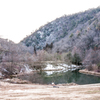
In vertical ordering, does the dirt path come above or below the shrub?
below

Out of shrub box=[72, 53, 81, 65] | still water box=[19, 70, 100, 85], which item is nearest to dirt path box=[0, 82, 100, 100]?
still water box=[19, 70, 100, 85]

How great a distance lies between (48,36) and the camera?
188 metres

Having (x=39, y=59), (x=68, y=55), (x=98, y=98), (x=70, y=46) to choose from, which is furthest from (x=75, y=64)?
(x=98, y=98)

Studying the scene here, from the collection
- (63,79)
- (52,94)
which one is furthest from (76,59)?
(52,94)

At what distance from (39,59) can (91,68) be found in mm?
27915

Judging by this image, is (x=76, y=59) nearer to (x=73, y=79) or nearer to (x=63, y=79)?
(x=73, y=79)

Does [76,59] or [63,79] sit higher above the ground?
[76,59]

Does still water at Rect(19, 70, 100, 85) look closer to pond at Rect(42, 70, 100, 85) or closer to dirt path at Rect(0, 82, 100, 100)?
pond at Rect(42, 70, 100, 85)

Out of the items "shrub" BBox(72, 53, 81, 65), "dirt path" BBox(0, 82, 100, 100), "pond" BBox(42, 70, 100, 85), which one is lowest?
"pond" BBox(42, 70, 100, 85)

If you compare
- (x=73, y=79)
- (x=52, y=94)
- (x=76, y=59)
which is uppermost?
(x=76, y=59)

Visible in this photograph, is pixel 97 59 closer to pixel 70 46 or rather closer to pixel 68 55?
pixel 68 55

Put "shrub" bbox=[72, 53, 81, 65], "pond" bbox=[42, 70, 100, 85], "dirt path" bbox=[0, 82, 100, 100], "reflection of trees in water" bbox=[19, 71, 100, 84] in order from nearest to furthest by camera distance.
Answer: "dirt path" bbox=[0, 82, 100, 100], "pond" bbox=[42, 70, 100, 85], "reflection of trees in water" bbox=[19, 71, 100, 84], "shrub" bbox=[72, 53, 81, 65]

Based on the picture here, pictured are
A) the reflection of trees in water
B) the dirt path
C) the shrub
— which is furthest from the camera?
the shrub

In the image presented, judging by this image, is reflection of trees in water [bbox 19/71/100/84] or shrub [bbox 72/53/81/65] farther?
shrub [bbox 72/53/81/65]
